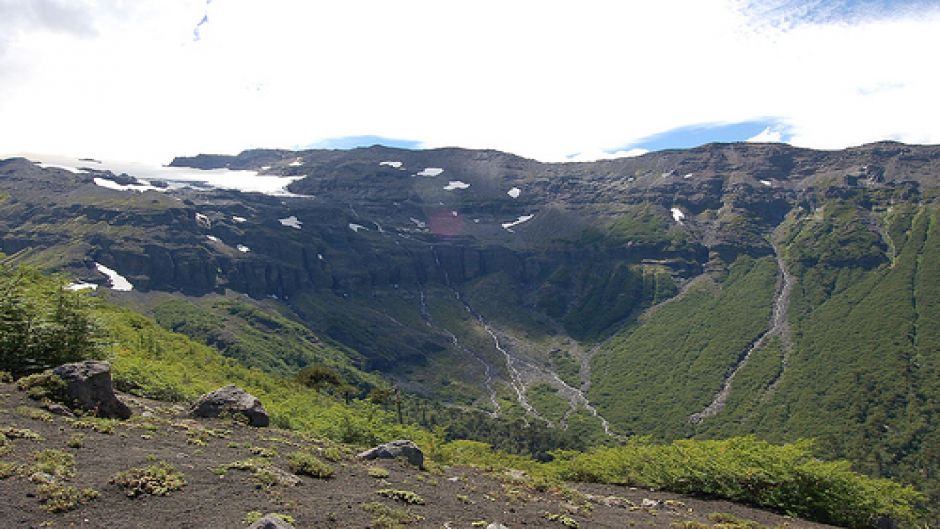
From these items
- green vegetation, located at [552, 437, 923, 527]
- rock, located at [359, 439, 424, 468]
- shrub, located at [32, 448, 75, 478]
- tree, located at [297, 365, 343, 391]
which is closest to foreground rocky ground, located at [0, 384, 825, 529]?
shrub, located at [32, 448, 75, 478]

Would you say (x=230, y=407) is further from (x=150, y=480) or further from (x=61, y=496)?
(x=61, y=496)

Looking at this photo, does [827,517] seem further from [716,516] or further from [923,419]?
[923,419]

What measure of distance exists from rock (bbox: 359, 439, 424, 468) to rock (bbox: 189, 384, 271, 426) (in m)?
5.86

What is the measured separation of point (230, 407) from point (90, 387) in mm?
6089

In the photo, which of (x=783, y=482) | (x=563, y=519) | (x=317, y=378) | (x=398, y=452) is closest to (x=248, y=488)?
(x=398, y=452)

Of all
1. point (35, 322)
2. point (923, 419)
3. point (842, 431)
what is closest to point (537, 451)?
point (842, 431)

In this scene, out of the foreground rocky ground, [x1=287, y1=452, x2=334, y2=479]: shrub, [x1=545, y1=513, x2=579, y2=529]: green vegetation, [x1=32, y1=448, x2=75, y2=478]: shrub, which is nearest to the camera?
the foreground rocky ground

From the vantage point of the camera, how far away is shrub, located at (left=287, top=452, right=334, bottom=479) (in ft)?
62.0

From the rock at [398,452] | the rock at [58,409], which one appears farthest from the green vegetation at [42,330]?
the rock at [398,452]

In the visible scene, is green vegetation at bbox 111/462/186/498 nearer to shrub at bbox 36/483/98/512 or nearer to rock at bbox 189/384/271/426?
shrub at bbox 36/483/98/512

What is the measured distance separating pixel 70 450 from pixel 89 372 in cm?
484

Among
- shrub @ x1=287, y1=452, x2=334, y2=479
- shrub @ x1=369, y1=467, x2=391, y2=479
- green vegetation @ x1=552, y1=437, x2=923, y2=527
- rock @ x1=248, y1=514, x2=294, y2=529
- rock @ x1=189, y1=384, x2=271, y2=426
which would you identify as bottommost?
green vegetation @ x1=552, y1=437, x2=923, y2=527

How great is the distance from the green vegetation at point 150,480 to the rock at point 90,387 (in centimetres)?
637

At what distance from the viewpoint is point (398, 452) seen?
78.1 feet
